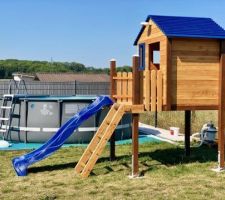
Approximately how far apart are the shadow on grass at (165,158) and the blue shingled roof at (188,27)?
291 cm

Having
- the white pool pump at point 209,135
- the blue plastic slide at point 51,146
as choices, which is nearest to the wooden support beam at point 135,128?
the blue plastic slide at point 51,146

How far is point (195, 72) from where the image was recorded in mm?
8203

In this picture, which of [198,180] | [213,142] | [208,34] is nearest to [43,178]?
[198,180]

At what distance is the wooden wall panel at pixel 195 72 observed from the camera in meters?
8.07

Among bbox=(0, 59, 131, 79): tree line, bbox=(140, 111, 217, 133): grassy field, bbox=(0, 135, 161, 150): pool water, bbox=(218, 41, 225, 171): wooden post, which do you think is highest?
bbox=(0, 59, 131, 79): tree line

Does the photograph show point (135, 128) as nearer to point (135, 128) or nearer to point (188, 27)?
point (135, 128)

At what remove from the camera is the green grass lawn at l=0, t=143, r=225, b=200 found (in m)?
6.41

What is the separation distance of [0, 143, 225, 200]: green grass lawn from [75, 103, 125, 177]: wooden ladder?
0.20 meters

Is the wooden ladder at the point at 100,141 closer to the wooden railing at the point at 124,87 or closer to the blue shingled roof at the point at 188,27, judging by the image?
the wooden railing at the point at 124,87

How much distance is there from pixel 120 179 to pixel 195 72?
9.07 ft

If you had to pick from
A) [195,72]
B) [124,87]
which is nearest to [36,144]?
[124,87]

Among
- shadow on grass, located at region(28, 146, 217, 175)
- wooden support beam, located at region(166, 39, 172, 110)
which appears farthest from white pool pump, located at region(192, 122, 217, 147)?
wooden support beam, located at region(166, 39, 172, 110)

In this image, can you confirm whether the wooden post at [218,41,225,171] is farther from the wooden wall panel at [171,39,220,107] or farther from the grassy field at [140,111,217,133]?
the grassy field at [140,111,217,133]

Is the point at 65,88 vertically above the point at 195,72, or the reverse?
the point at 195,72
